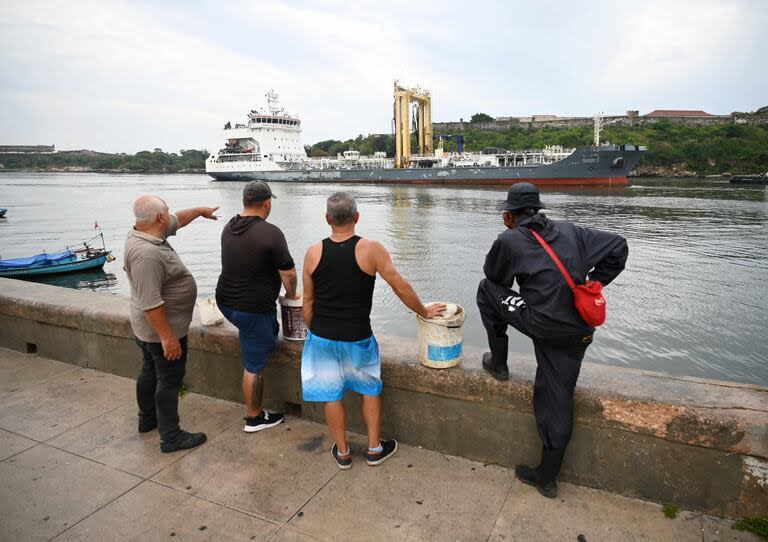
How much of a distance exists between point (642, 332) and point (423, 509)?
26.5ft

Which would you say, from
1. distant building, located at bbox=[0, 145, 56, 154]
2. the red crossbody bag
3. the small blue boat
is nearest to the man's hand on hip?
the red crossbody bag

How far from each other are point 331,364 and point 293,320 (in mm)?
718

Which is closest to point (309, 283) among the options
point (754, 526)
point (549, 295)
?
point (549, 295)

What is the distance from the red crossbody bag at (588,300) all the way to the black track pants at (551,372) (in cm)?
14

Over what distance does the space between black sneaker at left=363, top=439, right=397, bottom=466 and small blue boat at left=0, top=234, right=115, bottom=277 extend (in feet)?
50.4

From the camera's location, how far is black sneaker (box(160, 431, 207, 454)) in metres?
3.02

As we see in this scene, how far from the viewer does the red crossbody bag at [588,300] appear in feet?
7.36

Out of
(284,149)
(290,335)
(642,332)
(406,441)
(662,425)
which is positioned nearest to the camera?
(662,425)

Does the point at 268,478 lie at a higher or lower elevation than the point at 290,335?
lower

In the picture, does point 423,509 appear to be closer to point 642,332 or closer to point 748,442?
point 748,442

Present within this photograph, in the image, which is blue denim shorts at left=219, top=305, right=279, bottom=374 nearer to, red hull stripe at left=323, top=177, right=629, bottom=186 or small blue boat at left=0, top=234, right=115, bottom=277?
small blue boat at left=0, top=234, right=115, bottom=277

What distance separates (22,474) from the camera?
2781 millimetres

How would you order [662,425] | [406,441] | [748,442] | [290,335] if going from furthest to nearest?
1. [290,335]
2. [406,441]
3. [662,425]
4. [748,442]

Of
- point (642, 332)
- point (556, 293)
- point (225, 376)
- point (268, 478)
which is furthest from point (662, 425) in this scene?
point (642, 332)
